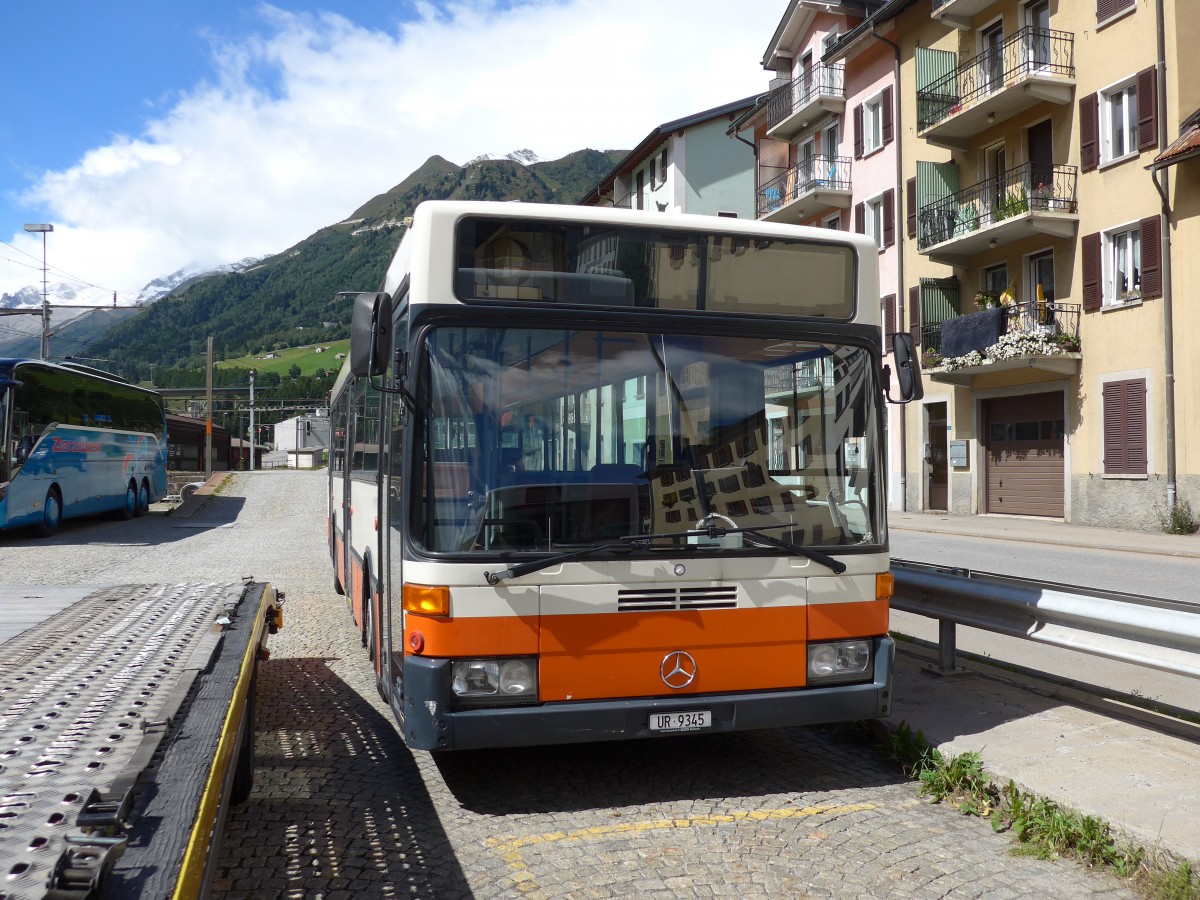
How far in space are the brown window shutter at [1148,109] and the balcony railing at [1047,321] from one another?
3.93 metres

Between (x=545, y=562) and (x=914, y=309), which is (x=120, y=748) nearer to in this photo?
(x=545, y=562)

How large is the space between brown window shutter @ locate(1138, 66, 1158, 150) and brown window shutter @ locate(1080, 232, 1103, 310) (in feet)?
7.44

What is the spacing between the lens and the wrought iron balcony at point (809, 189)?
3569cm

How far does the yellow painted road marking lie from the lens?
4.31m

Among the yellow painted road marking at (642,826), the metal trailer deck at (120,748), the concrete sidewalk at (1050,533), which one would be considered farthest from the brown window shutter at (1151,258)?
the metal trailer deck at (120,748)

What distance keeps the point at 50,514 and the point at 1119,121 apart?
81.0 ft

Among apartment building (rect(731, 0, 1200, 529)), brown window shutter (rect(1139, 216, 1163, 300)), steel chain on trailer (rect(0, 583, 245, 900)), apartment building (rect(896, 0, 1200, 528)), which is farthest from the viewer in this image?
apartment building (rect(896, 0, 1200, 528))

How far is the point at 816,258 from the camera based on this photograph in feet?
18.2

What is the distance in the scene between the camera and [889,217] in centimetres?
3331

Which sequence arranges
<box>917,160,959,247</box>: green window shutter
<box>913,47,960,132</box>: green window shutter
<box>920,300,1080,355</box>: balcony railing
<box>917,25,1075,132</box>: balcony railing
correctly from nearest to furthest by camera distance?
<box>920,300,1080,355</box>: balcony railing, <box>917,25,1075,132</box>: balcony railing, <box>913,47,960,132</box>: green window shutter, <box>917,160,959,247</box>: green window shutter

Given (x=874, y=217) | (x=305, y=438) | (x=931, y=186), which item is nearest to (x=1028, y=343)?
(x=931, y=186)

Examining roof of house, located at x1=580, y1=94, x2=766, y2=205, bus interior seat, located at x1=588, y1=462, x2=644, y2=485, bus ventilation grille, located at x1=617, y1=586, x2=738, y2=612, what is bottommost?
bus ventilation grille, located at x1=617, y1=586, x2=738, y2=612

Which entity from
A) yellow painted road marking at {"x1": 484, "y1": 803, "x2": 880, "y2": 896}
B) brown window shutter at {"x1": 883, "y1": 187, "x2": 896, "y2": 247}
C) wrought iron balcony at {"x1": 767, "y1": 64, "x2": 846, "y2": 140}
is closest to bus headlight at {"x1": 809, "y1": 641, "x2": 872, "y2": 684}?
yellow painted road marking at {"x1": 484, "y1": 803, "x2": 880, "y2": 896}

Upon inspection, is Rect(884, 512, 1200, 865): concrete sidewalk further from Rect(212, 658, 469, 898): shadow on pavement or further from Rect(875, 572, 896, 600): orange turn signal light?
Rect(212, 658, 469, 898): shadow on pavement
